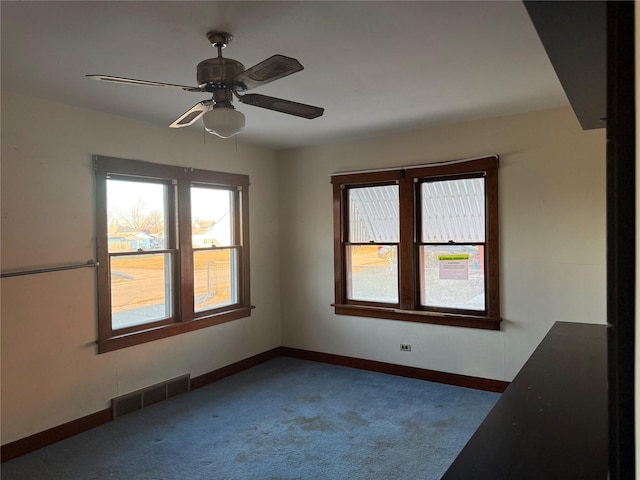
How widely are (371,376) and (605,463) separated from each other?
3.59m

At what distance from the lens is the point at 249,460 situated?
301cm

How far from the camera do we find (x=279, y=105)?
2387mm

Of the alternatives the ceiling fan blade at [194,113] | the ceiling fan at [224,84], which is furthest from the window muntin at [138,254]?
the ceiling fan at [224,84]

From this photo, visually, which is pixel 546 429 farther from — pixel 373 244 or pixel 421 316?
pixel 373 244

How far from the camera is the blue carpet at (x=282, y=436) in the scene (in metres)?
2.89

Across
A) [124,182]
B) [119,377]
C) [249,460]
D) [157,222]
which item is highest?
[124,182]

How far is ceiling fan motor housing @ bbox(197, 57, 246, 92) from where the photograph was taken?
84.9 inches

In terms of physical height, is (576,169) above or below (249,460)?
above

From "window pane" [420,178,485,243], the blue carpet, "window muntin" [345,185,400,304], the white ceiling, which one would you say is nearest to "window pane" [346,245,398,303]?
"window muntin" [345,185,400,304]

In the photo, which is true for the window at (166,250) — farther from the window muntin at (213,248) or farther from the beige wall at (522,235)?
the beige wall at (522,235)

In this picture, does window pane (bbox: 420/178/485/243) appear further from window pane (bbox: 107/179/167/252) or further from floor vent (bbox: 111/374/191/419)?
floor vent (bbox: 111/374/191/419)

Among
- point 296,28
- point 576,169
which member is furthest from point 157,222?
point 576,169

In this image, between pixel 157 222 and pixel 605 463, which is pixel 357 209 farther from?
pixel 605 463

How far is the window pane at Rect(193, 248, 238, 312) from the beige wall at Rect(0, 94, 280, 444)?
1.67ft
